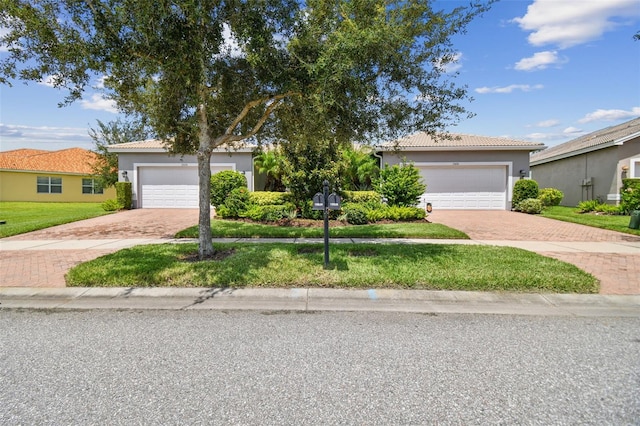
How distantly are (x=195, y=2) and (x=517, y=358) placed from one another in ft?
19.5

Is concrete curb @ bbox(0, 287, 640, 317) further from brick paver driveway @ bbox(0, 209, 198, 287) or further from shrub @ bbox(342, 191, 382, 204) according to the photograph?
shrub @ bbox(342, 191, 382, 204)

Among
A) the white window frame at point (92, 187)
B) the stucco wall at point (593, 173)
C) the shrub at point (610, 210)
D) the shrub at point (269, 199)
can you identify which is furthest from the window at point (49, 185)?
the stucco wall at point (593, 173)

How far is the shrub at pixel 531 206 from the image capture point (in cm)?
1691

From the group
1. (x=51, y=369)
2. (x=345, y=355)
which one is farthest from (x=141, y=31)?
(x=345, y=355)

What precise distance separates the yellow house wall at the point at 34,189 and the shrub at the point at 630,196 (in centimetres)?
3196

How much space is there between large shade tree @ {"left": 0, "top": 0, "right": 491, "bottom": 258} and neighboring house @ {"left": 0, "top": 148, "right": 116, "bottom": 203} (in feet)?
80.3

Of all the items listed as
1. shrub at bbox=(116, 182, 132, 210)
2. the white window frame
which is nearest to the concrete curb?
shrub at bbox=(116, 182, 132, 210)

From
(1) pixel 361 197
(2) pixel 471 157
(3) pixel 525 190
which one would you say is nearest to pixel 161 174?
(1) pixel 361 197

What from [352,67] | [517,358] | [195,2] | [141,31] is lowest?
[517,358]

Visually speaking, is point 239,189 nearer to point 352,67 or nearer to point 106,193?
point 352,67

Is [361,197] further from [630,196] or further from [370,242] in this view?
[630,196]

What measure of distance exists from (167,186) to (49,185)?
13.2 metres

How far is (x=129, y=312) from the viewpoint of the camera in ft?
15.5

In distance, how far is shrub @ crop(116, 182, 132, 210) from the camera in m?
18.5
